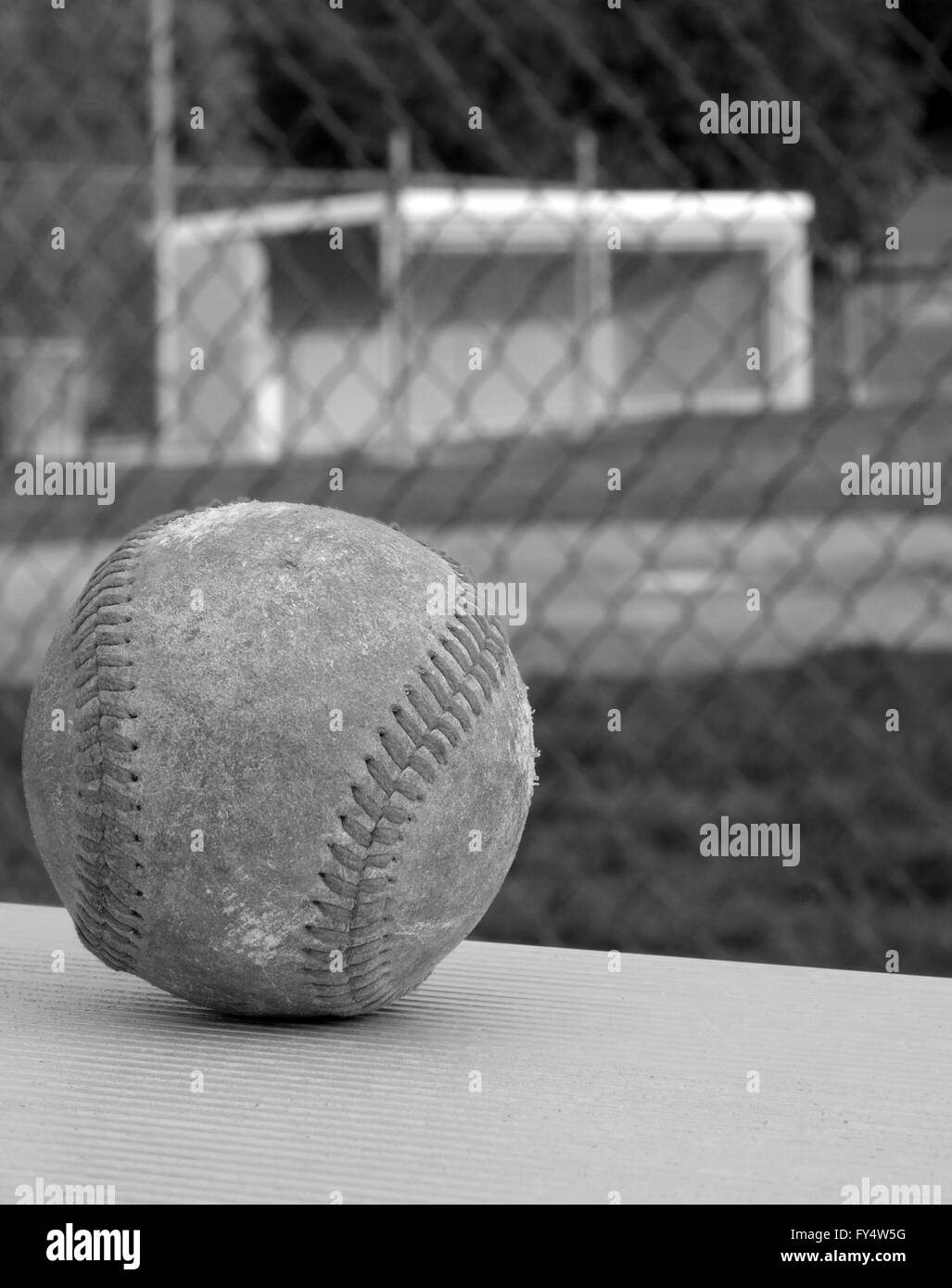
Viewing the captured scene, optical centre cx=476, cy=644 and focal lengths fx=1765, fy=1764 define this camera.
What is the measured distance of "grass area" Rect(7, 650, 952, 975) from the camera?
3996 millimetres

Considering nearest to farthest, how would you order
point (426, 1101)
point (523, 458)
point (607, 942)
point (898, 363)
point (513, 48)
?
point (426, 1101)
point (607, 942)
point (513, 48)
point (523, 458)
point (898, 363)

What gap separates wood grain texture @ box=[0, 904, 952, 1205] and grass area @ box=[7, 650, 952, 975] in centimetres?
160

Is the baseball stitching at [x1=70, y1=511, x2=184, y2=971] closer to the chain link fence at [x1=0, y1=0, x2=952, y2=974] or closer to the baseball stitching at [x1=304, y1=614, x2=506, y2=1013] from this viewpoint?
the baseball stitching at [x1=304, y1=614, x2=506, y2=1013]

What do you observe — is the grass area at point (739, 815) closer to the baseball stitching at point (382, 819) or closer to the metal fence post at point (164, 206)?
the metal fence post at point (164, 206)

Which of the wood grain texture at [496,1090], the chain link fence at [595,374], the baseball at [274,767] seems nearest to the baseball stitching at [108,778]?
the baseball at [274,767]

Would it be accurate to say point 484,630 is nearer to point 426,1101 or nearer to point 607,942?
point 426,1101

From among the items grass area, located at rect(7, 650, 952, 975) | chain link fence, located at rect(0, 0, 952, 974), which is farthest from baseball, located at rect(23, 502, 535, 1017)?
grass area, located at rect(7, 650, 952, 975)

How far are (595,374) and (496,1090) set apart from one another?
910 centimetres

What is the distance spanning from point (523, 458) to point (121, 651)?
10784 millimetres

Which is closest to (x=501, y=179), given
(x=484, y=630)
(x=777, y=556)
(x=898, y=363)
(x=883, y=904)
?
(x=898, y=363)

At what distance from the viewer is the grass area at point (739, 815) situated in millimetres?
3996

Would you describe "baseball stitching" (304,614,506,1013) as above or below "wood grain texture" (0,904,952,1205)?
above

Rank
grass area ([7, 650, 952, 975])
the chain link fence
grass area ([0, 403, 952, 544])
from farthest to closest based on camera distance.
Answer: grass area ([0, 403, 952, 544]), the chain link fence, grass area ([7, 650, 952, 975])

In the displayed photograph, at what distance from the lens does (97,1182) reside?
145 cm
